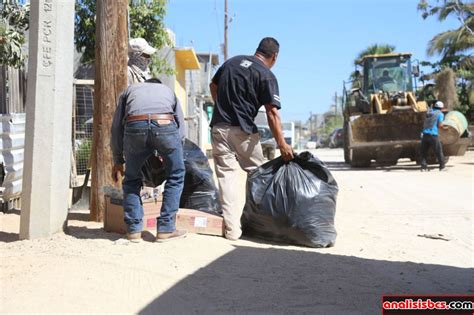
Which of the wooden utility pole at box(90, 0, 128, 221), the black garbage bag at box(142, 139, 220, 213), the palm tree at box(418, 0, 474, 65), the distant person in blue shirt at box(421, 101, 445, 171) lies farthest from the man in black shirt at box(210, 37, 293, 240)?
the palm tree at box(418, 0, 474, 65)

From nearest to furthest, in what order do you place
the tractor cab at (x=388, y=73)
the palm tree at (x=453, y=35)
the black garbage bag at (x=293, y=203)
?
the black garbage bag at (x=293, y=203) → the tractor cab at (x=388, y=73) → the palm tree at (x=453, y=35)

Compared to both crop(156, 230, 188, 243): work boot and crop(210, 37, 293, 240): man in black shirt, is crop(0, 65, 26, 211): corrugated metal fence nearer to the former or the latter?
crop(156, 230, 188, 243): work boot

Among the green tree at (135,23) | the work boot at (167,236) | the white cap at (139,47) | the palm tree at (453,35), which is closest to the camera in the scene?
the work boot at (167,236)

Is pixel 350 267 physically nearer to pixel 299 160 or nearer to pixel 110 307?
pixel 299 160

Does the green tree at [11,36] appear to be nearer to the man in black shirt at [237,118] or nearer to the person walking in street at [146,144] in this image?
the person walking in street at [146,144]

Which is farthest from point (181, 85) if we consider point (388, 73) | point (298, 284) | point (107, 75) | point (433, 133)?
point (298, 284)

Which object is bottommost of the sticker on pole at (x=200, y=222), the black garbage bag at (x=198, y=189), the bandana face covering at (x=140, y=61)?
the sticker on pole at (x=200, y=222)

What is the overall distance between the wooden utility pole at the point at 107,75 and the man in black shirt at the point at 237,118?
107cm

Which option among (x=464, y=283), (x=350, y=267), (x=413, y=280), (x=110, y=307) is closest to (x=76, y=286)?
(x=110, y=307)

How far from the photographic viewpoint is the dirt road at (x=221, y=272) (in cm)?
350

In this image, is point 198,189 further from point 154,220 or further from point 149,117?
point 149,117

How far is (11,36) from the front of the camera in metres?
8.38

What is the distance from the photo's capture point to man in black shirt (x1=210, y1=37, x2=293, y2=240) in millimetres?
5316

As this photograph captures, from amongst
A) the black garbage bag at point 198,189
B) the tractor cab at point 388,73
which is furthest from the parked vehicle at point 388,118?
the black garbage bag at point 198,189
